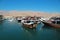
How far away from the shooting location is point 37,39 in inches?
249

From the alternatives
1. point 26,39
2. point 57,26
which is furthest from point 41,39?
point 57,26

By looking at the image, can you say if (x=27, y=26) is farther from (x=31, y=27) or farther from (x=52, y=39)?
(x=52, y=39)

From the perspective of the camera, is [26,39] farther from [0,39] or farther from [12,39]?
[0,39]

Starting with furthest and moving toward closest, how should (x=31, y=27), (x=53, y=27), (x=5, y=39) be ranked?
(x=53, y=27), (x=31, y=27), (x=5, y=39)

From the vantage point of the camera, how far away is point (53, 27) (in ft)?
33.7

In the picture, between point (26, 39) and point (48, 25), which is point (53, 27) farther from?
point (26, 39)

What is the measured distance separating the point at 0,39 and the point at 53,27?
16.9ft

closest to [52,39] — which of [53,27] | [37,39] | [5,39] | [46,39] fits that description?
[46,39]

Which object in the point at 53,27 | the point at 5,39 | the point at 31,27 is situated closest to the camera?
the point at 5,39

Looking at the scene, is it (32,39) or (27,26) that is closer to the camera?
(32,39)

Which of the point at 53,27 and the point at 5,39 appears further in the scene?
the point at 53,27

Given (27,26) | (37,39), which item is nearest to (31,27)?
(27,26)

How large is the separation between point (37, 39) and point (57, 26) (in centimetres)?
412

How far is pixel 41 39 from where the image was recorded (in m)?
6.32
